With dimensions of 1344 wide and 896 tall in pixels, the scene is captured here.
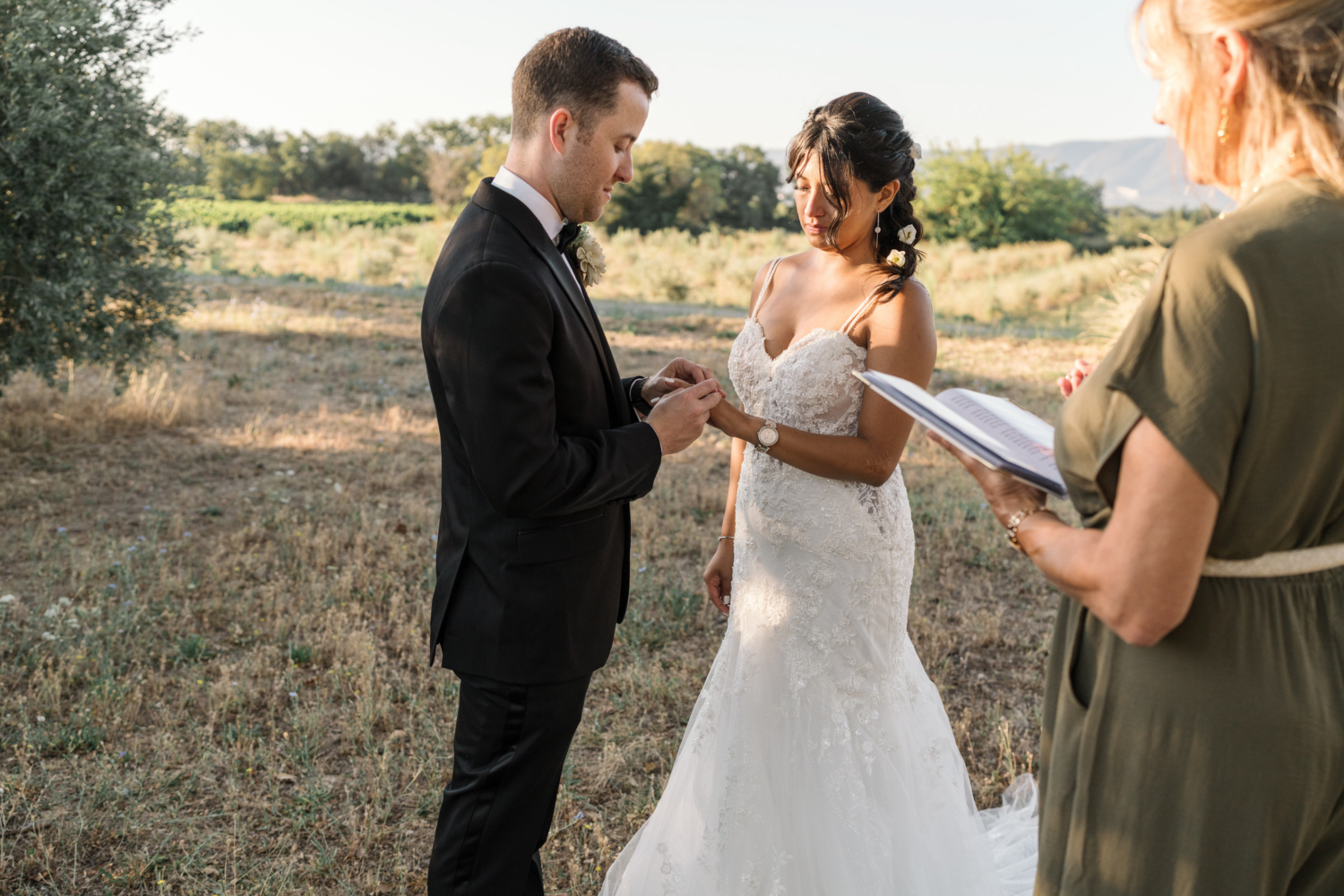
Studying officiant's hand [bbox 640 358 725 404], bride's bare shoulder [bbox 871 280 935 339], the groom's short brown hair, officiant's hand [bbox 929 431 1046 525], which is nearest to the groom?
the groom's short brown hair

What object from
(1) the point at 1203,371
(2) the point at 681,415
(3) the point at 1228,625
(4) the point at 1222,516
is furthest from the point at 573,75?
(3) the point at 1228,625

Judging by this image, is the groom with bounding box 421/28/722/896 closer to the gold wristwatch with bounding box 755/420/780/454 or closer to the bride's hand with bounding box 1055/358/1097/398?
the gold wristwatch with bounding box 755/420/780/454

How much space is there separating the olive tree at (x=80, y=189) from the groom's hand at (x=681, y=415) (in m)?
6.86

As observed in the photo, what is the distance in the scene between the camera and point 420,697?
186 inches

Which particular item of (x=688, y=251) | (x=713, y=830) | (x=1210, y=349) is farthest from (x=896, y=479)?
(x=688, y=251)

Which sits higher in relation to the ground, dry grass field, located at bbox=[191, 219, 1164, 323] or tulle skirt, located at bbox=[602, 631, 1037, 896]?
dry grass field, located at bbox=[191, 219, 1164, 323]

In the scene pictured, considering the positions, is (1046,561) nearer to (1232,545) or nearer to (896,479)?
(1232,545)

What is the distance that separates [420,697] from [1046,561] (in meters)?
3.81

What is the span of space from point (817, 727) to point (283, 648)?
3.36m

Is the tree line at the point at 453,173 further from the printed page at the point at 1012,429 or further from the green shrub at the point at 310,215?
the printed page at the point at 1012,429

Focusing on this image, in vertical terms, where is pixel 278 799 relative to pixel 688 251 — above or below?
below

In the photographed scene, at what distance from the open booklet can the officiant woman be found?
3.0 inches

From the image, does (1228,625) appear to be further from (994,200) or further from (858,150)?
(994,200)

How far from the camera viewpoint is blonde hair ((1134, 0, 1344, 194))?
135cm
